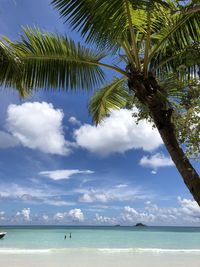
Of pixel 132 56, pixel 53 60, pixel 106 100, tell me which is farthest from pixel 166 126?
pixel 106 100

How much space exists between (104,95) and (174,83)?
1694 millimetres

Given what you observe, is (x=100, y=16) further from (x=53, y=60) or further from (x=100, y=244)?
(x=100, y=244)

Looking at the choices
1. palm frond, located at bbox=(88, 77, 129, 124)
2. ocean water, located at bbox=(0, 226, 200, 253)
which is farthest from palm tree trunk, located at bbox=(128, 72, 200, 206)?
ocean water, located at bbox=(0, 226, 200, 253)

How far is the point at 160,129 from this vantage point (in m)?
4.79

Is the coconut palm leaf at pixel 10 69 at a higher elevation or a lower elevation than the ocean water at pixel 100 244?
lower

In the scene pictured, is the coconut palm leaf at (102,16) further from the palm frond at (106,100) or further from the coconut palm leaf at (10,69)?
the palm frond at (106,100)

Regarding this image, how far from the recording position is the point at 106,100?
803 cm

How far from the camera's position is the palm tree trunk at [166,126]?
4293 mm

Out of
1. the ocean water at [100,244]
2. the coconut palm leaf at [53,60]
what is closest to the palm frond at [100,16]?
the coconut palm leaf at [53,60]

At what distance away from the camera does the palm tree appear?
15.6 ft

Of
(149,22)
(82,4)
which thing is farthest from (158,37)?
(82,4)

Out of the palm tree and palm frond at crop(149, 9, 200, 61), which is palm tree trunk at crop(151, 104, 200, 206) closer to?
the palm tree

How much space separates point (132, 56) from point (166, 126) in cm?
138

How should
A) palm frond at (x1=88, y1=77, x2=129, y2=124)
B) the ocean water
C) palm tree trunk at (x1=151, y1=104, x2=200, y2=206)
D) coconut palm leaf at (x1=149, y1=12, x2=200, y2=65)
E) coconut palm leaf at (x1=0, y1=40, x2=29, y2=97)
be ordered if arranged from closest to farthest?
1. palm tree trunk at (x1=151, y1=104, x2=200, y2=206)
2. coconut palm leaf at (x1=0, y1=40, x2=29, y2=97)
3. coconut palm leaf at (x1=149, y1=12, x2=200, y2=65)
4. palm frond at (x1=88, y1=77, x2=129, y2=124)
5. the ocean water
